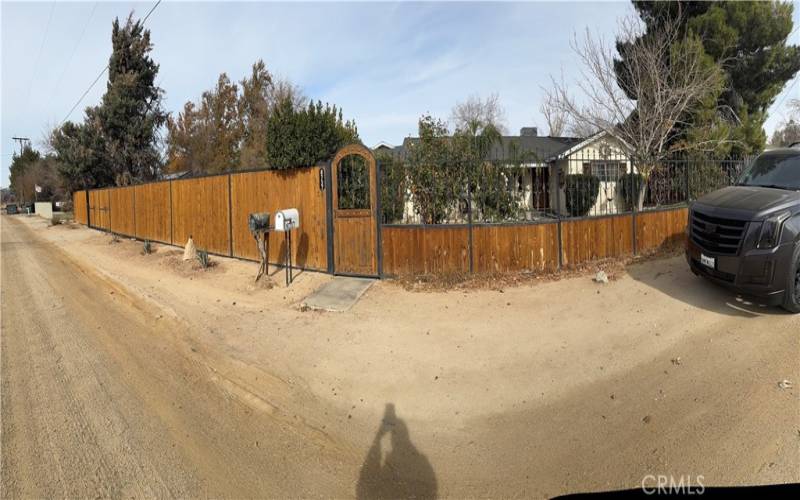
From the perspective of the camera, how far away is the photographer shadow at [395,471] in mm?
2807

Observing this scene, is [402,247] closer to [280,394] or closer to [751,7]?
[280,394]

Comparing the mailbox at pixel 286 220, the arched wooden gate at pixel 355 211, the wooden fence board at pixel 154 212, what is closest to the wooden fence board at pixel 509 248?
the arched wooden gate at pixel 355 211

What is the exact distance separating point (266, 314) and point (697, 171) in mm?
10676

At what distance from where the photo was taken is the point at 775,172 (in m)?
5.85

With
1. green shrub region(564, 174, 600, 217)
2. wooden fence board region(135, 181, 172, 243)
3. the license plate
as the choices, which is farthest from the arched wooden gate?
wooden fence board region(135, 181, 172, 243)

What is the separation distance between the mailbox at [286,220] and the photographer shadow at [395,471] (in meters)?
5.15

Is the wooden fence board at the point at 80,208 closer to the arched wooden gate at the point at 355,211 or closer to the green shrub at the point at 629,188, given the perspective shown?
the arched wooden gate at the point at 355,211

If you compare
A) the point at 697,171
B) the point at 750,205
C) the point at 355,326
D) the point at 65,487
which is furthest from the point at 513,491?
the point at 697,171

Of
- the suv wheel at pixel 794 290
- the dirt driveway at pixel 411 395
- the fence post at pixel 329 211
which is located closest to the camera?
the dirt driveway at pixel 411 395

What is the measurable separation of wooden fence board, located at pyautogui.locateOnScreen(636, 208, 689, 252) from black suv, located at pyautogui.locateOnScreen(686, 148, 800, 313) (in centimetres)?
322

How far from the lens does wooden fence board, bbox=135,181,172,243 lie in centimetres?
1488

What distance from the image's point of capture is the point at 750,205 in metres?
5.16

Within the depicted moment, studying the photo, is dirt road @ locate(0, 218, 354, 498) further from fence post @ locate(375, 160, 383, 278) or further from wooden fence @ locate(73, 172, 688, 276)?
wooden fence @ locate(73, 172, 688, 276)

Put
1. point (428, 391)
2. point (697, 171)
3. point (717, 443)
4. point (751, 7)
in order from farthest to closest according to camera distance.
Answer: point (751, 7), point (697, 171), point (428, 391), point (717, 443)
